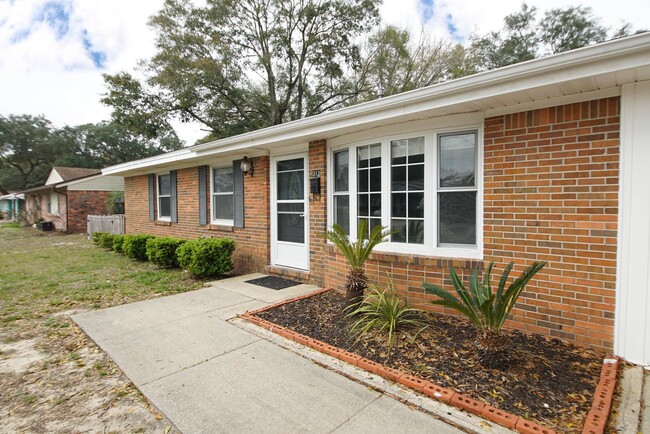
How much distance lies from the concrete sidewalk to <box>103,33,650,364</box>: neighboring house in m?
1.83

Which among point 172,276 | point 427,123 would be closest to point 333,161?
point 427,123

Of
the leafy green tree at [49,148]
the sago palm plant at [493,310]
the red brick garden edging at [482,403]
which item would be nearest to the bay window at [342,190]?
the red brick garden edging at [482,403]

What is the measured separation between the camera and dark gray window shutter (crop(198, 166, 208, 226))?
26.6 ft

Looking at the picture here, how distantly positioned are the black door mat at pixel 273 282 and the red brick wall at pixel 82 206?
15718 mm

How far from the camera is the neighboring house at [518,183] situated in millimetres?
2951

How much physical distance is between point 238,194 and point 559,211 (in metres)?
5.71

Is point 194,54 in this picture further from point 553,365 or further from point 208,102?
point 553,365

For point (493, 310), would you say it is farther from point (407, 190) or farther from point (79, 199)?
point (79, 199)

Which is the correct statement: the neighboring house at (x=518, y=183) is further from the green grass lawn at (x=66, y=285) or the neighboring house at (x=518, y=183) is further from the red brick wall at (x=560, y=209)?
the green grass lawn at (x=66, y=285)

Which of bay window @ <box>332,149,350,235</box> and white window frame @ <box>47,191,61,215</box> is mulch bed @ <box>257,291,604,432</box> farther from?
white window frame @ <box>47,191,61,215</box>

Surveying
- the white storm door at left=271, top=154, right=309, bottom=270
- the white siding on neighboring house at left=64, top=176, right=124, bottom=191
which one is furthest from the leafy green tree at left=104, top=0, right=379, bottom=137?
the white storm door at left=271, top=154, right=309, bottom=270

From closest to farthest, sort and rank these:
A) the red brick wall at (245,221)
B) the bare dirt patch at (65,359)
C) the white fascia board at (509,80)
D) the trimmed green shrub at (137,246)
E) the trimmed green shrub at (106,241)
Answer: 1. the bare dirt patch at (65,359)
2. the white fascia board at (509,80)
3. the red brick wall at (245,221)
4. the trimmed green shrub at (137,246)
5. the trimmed green shrub at (106,241)

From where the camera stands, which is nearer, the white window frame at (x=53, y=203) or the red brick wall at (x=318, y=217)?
the red brick wall at (x=318, y=217)

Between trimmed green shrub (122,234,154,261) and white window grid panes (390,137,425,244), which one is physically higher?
white window grid panes (390,137,425,244)
